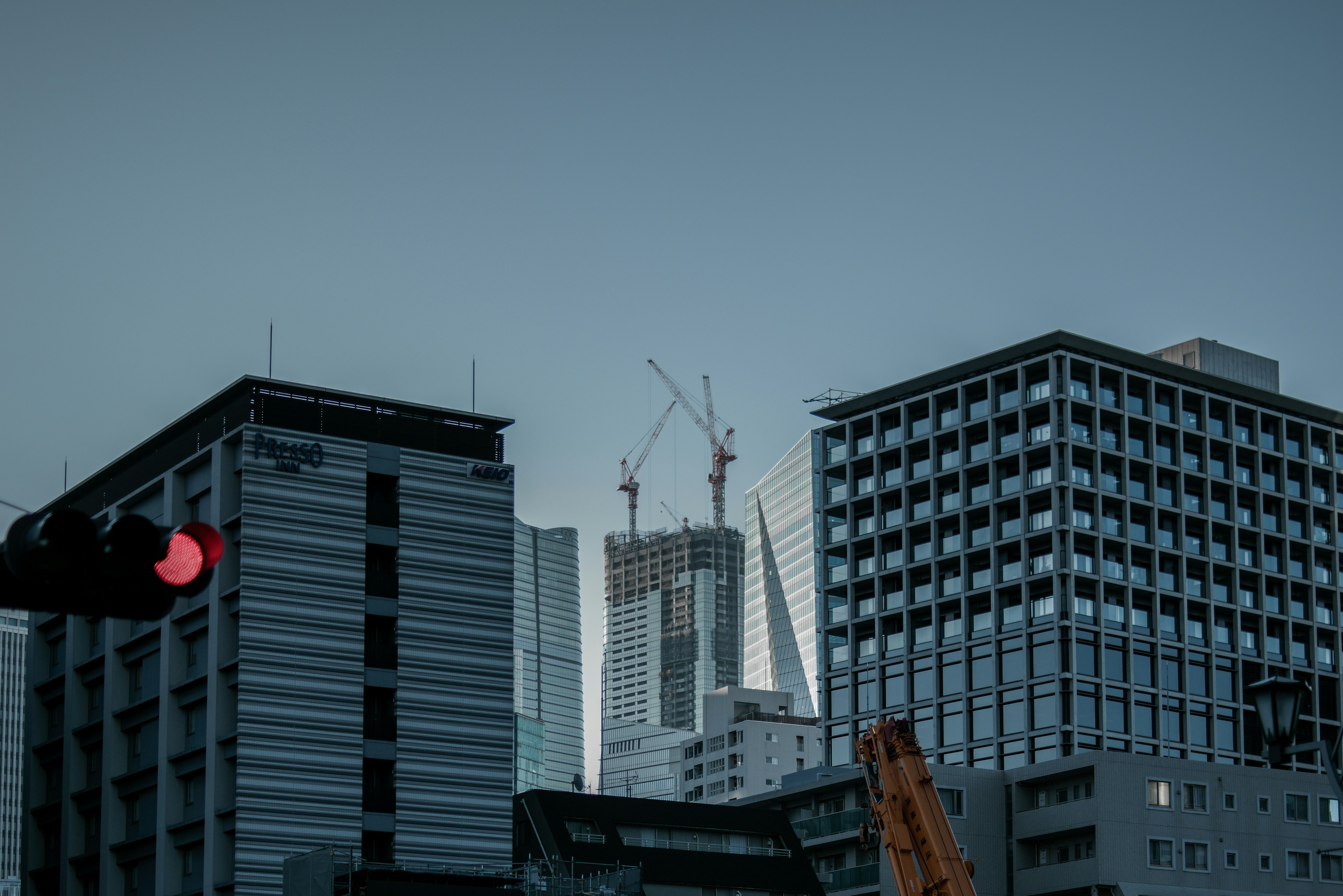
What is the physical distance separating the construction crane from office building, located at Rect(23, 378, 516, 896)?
98.8ft

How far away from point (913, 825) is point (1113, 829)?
45.8m

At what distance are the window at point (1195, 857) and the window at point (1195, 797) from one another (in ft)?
7.29

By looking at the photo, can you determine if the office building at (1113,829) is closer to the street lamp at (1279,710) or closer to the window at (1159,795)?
the window at (1159,795)

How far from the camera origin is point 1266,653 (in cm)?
15112

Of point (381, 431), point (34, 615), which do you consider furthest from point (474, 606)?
point (34, 615)

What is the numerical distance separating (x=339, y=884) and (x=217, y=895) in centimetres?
1284

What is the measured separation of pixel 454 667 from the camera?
97.3 meters

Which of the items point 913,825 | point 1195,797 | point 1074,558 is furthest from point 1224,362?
point 913,825

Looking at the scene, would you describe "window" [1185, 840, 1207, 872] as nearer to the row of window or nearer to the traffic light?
the row of window

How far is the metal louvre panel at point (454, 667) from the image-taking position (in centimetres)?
9419

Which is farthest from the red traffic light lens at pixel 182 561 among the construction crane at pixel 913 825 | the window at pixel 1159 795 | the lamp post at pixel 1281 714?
the window at pixel 1159 795

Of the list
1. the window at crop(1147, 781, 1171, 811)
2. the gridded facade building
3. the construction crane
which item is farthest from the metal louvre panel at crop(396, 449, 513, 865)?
the gridded facade building

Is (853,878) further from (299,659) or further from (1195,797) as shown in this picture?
(299,659)

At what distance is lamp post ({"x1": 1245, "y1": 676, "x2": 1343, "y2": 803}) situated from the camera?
23.5m
